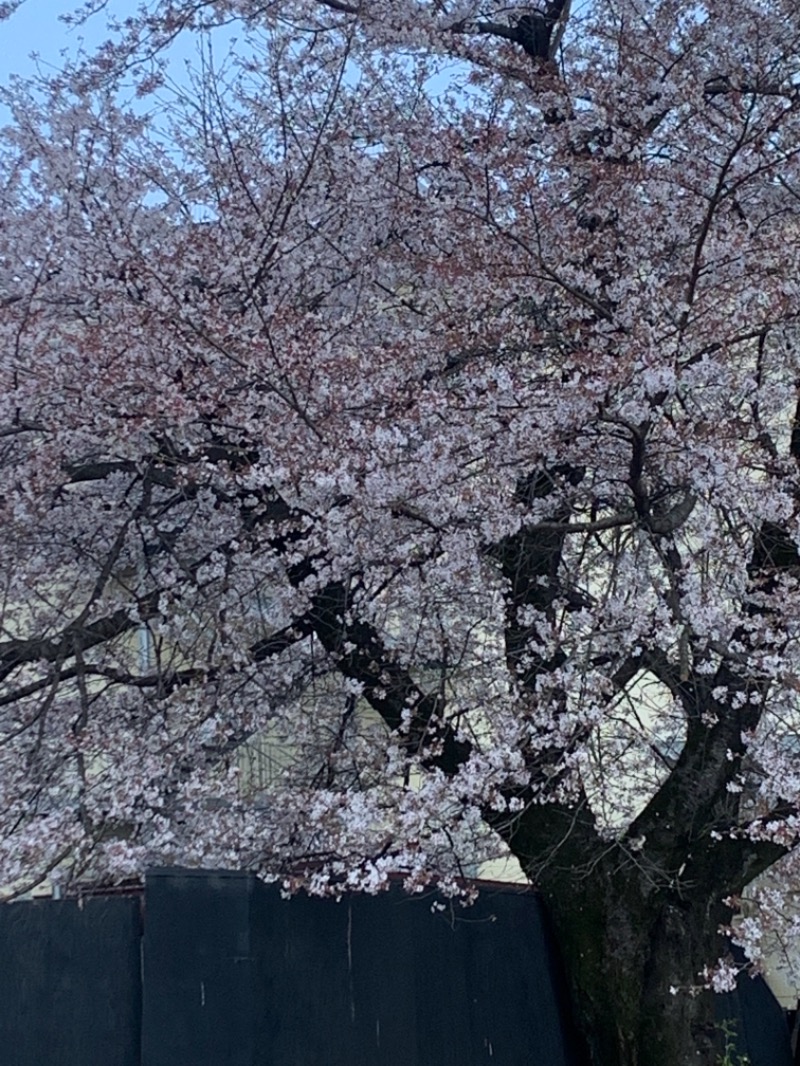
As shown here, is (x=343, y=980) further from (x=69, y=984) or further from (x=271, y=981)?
(x=69, y=984)

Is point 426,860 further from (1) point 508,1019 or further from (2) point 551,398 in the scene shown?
(2) point 551,398

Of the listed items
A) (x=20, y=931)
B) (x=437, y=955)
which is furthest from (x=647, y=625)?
(x=20, y=931)

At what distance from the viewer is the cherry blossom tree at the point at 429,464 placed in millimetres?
4766

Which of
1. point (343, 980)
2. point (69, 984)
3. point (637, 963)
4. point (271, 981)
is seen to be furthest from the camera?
point (637, 963)

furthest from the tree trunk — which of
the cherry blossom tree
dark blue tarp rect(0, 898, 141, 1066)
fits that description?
dark blue tarp rect(0, 898, 141, 1066)

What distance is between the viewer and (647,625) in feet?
15.8

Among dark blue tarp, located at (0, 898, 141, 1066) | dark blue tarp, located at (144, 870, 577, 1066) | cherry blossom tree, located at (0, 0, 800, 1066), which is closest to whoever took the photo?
dark blue tarp, located at (0, 898, 141, 1066)

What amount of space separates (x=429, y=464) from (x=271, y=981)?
2006 mm

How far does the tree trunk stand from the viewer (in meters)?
5.19

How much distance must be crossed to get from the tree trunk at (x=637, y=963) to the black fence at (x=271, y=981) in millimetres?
270

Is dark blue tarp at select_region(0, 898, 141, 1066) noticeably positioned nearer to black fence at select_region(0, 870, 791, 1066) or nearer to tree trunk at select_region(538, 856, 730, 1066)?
black fence at select_region(0, 870, 791, 1066)

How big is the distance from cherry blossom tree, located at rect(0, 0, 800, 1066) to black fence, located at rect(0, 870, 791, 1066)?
24 cm

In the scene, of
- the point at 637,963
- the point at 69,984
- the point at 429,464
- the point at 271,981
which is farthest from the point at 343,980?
the point at 429,464

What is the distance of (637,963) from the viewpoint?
5410 mm
